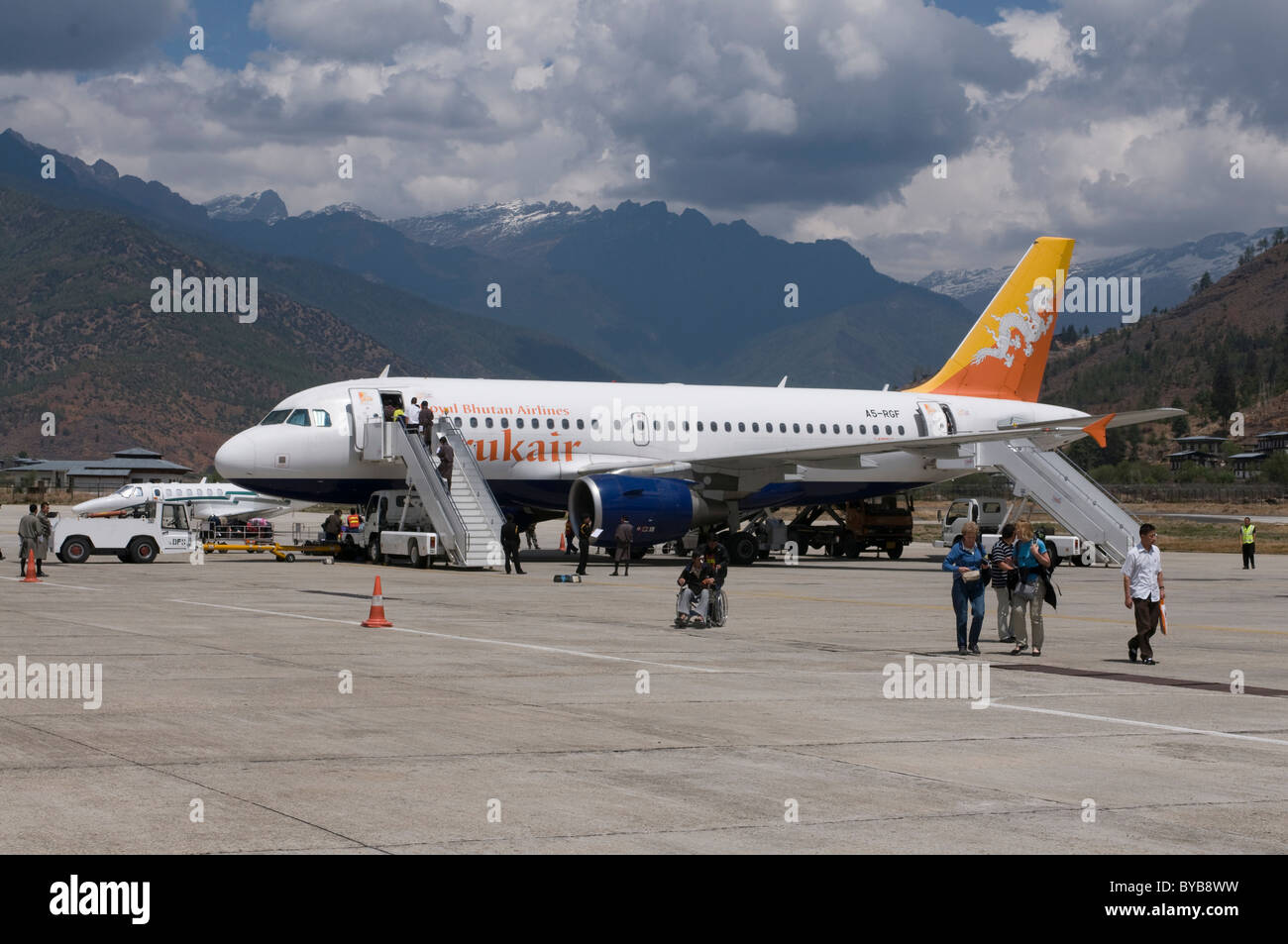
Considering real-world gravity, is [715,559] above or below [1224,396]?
below

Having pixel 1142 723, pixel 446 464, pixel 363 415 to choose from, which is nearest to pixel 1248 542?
pixel 446 464

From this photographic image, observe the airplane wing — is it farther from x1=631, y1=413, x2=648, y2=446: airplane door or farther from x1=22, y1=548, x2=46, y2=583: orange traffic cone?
x1=22, y1=548, x2=46, y2=583: orange traffic cone

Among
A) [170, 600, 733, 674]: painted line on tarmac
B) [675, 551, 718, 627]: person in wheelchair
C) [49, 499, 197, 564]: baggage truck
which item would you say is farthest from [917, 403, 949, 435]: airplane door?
[170, 600, 733, 674]: painted line on tarmac

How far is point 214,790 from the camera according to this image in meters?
9.61

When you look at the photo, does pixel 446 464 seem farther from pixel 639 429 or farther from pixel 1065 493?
pixel 1065 493

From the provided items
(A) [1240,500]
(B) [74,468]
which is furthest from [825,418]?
(B) [74,468]

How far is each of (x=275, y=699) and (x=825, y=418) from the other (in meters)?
32.6

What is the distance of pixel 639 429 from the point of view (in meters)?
41.5

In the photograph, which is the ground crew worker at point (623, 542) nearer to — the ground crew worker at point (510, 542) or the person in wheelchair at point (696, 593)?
the ground crew worker at point (510, 542)

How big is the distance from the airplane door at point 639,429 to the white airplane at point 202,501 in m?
19.0

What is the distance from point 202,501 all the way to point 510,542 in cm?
2553
